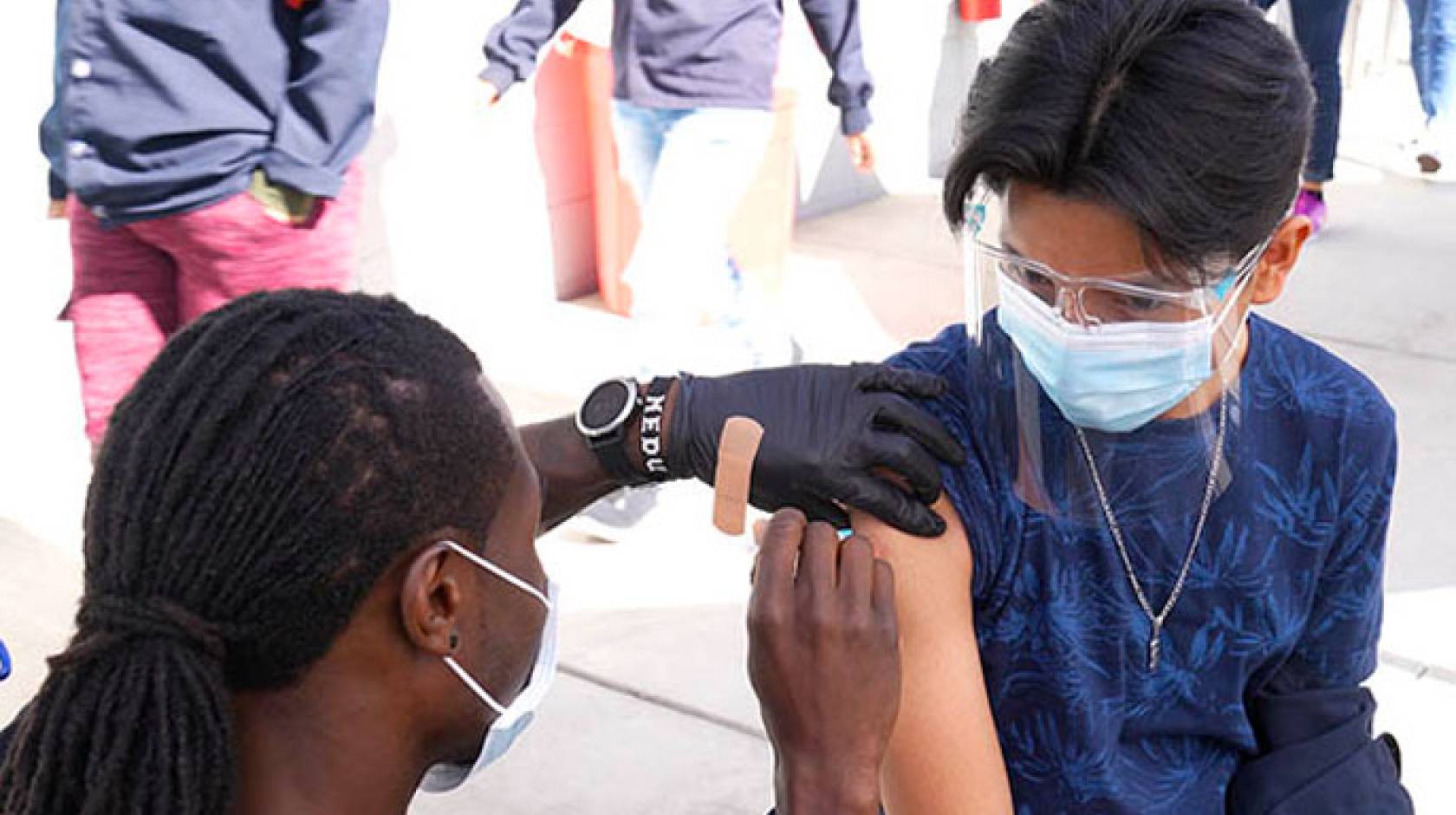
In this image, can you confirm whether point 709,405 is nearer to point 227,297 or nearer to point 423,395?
point 423,395

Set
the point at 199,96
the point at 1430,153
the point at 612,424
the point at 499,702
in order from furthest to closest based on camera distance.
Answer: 1. the point at 1430,153
2. the point at 199,96
3. the point at 612,424
4. the point at 499,702

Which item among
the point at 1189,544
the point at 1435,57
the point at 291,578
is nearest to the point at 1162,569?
the point at 1189,544

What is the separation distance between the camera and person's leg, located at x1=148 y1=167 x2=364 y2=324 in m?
2.64

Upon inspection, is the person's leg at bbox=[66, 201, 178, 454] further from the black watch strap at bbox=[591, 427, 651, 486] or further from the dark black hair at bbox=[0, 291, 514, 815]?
the dark black hair at bbox=[0, 291, 514, 815]

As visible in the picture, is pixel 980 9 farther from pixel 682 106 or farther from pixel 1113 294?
pixel 1113 294

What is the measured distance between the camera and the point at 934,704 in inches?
64.9

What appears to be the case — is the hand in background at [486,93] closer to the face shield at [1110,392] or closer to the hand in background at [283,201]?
the hand in background at [283,201]

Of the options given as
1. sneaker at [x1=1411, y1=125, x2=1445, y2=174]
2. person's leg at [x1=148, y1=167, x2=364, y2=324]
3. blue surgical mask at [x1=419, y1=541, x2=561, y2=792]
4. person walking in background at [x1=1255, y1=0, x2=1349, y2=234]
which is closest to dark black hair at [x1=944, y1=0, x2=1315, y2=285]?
blue surgical mask at [x1=419, y1=541, x2=561, y2=792]

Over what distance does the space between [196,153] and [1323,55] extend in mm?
3896

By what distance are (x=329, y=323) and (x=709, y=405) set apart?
0.65 meters

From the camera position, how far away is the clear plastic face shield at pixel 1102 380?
1.66 meters

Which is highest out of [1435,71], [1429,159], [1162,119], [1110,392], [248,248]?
[1162,119]

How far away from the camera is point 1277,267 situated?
173 centimetres

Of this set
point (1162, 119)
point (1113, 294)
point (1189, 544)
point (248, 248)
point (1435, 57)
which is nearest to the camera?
point (1162, 119)
